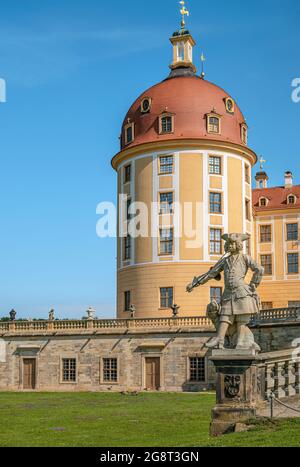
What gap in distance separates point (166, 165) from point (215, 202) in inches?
164

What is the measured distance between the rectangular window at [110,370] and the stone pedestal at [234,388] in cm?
2782

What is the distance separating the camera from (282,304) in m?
52.2

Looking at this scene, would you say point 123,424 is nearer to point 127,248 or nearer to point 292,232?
point 127,248

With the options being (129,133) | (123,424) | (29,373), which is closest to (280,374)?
(123,424)

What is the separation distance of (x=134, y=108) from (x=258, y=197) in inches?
529

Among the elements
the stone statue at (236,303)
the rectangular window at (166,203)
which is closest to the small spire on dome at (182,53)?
the rectangular window at (166,203)

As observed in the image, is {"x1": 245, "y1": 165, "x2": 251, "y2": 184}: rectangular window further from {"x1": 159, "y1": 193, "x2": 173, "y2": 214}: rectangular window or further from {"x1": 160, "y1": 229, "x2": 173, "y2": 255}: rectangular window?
{"x1": 160, "y1": 229, "x2": 173, "y2": 255}: rectangular window

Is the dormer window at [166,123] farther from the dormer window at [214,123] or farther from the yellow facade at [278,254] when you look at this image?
the yellow facade at [278,254]

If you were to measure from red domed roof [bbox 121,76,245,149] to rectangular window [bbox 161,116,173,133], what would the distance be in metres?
0.35

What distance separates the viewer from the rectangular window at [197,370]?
38.9 metres

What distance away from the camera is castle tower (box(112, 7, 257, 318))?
150 ft

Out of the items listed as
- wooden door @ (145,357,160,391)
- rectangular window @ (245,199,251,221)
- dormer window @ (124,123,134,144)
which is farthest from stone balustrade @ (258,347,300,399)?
dormer window @ (124,123,134,144)
